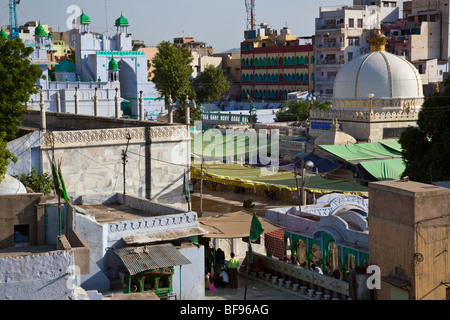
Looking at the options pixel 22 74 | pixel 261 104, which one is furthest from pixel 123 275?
pixel 261 104

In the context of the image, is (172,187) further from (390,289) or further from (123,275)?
(390,289)

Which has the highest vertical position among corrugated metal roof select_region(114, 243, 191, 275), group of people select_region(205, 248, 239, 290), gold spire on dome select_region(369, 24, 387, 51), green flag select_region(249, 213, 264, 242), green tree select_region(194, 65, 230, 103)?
gold spire on dome select_region(369, 24, 387, 51)

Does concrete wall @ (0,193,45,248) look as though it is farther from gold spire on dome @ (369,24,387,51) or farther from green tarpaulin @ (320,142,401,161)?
gold spire on dome @ (369,24,387,51)

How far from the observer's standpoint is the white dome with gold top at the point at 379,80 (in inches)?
1495

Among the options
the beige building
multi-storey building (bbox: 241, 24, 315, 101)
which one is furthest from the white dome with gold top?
multi-storey building (bbox: 241, 24, 315, 101)

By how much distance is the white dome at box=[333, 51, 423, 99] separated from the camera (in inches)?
1496

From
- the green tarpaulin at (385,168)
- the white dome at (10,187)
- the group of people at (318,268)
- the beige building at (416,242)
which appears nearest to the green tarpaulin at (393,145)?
the green tarpaulin at (385,168)

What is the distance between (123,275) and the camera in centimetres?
1606

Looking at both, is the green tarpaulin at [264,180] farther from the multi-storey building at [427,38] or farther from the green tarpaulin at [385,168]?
the multi-storey building at [427,38]

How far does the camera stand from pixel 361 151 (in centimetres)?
3288

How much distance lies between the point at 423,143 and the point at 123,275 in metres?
14.7

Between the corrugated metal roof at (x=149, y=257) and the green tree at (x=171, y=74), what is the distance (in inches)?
1824

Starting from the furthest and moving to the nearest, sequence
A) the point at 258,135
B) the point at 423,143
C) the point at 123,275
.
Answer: the point at 258,135
the point at 423,143
the point at 123,275

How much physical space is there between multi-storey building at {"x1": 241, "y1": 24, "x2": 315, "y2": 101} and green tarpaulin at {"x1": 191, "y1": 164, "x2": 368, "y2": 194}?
4535 cm
